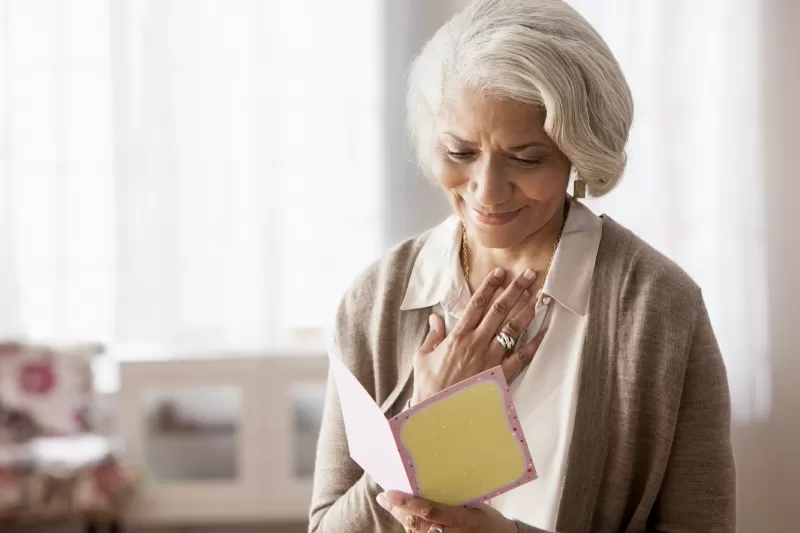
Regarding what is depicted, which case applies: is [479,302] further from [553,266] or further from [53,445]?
[53,445]

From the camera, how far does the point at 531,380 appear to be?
132 cm

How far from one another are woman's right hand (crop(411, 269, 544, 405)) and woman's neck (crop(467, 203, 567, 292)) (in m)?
0.02

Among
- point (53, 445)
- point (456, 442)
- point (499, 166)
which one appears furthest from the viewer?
point (53, 445)

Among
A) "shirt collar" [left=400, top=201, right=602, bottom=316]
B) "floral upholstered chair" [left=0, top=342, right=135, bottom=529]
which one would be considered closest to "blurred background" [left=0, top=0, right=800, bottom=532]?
"floral upholstered chair" [left=0, top=342, right=135, bottom=529]

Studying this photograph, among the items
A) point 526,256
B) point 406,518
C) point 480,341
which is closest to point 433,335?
point 480,341

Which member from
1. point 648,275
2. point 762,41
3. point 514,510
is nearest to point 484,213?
point 648,275

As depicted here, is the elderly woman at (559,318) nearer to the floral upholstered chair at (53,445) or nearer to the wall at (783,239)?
the floral upholstered chair at (53,445)

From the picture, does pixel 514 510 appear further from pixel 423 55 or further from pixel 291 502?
pixel 291 502

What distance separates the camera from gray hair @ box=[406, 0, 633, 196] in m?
1.18

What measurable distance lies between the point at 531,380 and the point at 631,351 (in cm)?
15

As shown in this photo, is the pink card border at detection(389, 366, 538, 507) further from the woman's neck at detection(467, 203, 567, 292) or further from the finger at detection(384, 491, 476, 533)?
the woman's neck at detection(467, 203, 567, 292)

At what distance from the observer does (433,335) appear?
4.52 feet

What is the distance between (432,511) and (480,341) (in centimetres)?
27

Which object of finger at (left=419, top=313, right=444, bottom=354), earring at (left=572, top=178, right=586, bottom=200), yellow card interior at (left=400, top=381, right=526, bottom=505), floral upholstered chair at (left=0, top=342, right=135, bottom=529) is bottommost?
floral upholstered chair at (left=0, top=342, right=135, bottom=529)
